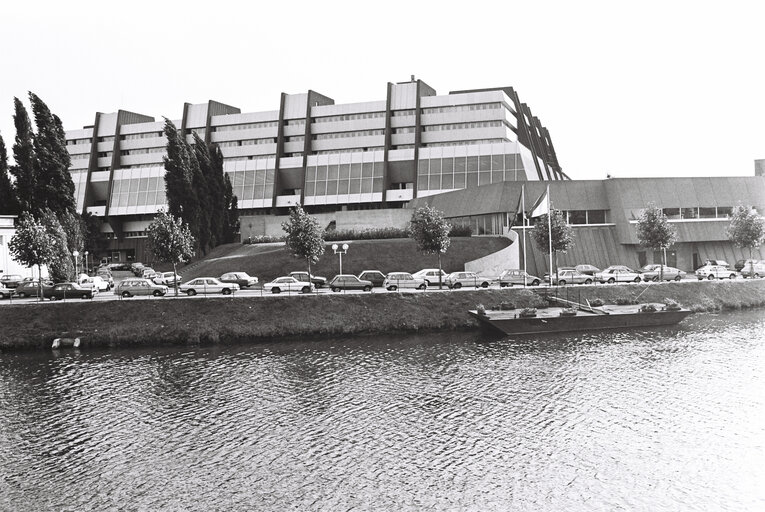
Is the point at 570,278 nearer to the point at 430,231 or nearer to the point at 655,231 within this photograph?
the point at 655,231

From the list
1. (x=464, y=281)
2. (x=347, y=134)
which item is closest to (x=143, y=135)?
(x=347, y=134)

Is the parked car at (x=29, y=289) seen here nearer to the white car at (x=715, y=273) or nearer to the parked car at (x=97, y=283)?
the parked car at (x=97, y=283)

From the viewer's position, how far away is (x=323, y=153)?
100625 millimetres

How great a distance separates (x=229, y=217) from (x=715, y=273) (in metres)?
56.9

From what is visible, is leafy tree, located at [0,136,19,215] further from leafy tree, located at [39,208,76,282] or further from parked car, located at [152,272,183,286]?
parked car, located at [152,272,183,286]

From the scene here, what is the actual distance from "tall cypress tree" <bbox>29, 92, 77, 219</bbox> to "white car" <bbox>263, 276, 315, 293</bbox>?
101 feet

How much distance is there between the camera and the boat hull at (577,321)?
4106 cm

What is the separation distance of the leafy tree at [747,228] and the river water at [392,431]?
2798 centimetres

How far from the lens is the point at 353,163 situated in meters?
94.8

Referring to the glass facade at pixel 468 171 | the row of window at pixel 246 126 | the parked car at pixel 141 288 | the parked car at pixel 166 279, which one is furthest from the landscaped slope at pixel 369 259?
the row of window at pixel 246 126

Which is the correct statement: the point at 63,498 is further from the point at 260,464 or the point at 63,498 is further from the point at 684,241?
the point at 684,241

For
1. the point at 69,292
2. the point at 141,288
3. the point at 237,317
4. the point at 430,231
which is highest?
the point at 430,231

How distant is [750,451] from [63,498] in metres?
19.3

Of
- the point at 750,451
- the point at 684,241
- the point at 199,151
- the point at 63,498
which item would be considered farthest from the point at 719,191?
the point at 63,498
